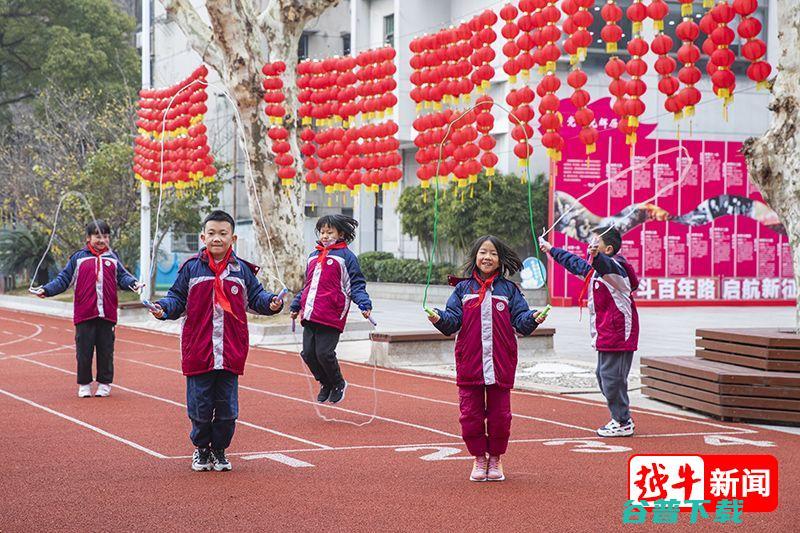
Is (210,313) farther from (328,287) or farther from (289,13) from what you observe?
(289,13)

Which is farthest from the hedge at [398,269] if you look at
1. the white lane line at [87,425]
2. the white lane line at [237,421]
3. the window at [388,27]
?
the white lane line at [87,425]

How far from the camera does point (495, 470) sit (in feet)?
24.9

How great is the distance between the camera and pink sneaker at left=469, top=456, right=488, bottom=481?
754cm

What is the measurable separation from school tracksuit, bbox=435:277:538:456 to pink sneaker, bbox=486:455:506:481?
0.05m

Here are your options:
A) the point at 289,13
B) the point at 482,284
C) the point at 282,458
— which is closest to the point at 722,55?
the point at 482,284

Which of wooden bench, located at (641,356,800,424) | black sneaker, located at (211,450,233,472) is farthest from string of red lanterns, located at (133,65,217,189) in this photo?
black sneaker, located at (211,450,233,472)

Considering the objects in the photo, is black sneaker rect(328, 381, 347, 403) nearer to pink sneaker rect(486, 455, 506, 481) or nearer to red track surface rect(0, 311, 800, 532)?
red track surface rect(0, 311, 800, 532)

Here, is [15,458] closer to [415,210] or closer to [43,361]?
[43,361]

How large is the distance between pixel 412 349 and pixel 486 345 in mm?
8610

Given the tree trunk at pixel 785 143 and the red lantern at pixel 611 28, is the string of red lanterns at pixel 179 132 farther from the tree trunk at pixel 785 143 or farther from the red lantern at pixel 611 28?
the tree trunk at pixel 785 143

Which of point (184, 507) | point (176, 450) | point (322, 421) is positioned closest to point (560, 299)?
point (322, 421)

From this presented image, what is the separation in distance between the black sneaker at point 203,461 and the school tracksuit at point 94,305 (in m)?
4.75

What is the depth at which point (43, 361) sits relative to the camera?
56.5ft

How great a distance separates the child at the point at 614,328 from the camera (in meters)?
9.63
